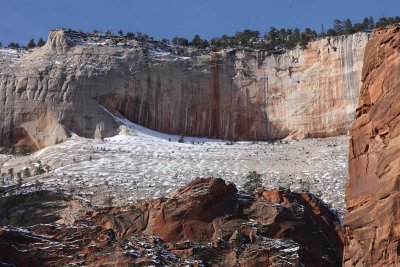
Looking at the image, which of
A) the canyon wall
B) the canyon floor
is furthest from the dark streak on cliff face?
the canyon floor

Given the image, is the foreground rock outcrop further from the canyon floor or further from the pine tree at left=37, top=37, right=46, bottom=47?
the pine tree at left=37, top=37, right=46, bottom=47

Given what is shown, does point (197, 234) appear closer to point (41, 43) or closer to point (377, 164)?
point (377, 164)

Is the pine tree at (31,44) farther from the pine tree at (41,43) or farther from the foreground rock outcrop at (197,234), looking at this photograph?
the foreground rock outcrop at (197,234)

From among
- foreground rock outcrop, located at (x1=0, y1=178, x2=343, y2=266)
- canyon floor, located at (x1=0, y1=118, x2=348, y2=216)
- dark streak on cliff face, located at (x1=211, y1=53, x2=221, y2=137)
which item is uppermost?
dark streak on cliff face, located at (x1=211, y1=53, x2=221, y2=137)

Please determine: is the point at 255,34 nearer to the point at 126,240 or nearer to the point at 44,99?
the point at 44,99

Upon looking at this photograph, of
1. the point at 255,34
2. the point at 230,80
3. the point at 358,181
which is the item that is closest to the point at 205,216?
the point at 358,181

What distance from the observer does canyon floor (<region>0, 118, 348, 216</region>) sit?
1983 inches

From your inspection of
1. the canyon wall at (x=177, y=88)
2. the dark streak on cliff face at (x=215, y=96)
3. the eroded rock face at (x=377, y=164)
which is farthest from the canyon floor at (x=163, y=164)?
the eroded rock face at (x=377, y=164)

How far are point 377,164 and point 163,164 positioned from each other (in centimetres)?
4154

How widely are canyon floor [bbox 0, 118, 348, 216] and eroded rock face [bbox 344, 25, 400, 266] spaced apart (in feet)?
92.2

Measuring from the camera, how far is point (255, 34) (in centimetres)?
8788

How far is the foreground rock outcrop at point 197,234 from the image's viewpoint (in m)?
30.3

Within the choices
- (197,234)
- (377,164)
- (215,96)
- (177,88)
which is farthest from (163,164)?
(377,164)

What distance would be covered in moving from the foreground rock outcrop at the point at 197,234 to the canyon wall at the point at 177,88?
31707 mm
